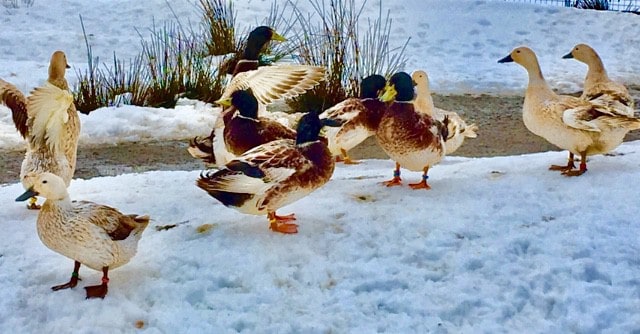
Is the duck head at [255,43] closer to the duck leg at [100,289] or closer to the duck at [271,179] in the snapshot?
the duck at [271,179]

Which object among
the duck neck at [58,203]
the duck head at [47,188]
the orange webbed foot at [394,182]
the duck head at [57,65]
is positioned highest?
the duck head at [57,65]

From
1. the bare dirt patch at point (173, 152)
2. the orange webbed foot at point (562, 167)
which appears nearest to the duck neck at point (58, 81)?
the bare dirt patch at point (173, 152)

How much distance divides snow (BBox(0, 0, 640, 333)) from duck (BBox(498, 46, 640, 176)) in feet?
0.45

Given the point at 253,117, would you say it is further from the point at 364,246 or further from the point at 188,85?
the point at 188,85

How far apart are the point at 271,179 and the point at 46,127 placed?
1.38m

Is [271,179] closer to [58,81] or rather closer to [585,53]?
[58,81]

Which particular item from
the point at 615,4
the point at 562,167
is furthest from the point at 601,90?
the point at 615,4

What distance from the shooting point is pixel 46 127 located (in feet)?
14.3

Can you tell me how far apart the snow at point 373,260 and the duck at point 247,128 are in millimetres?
402

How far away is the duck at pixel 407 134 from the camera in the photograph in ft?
15.5

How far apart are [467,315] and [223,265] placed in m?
1.12

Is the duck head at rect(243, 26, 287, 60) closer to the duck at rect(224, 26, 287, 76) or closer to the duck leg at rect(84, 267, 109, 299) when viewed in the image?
the duck at rect(224, 26, 287, 76)

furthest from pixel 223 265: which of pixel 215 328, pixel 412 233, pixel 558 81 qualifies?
pixel 558 81

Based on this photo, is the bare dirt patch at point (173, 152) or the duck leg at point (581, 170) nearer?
the duck leg at point (581, 170)
